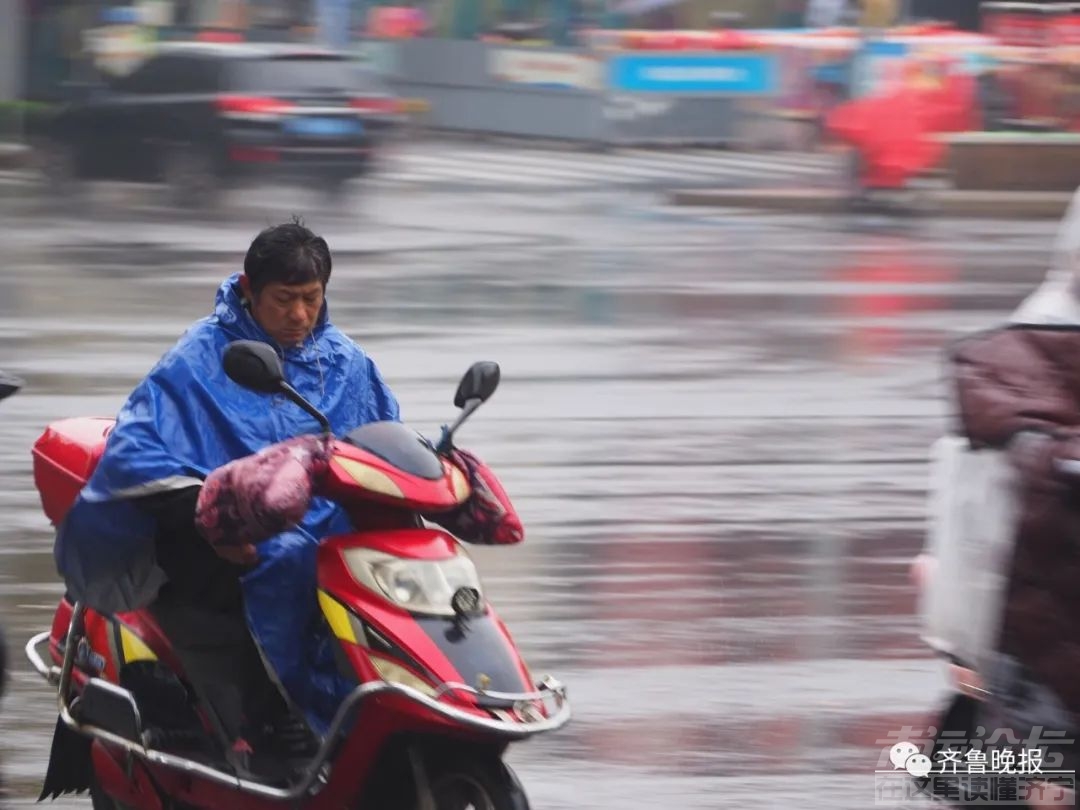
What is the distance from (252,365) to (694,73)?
23.0 m

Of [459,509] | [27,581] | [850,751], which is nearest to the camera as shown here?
[459,509]

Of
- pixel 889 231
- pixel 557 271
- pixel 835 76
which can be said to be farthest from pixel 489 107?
pixel 557 271

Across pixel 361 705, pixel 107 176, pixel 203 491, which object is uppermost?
pixel 203 491

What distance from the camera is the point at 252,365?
462cm

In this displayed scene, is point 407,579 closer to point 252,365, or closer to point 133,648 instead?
point 252,365

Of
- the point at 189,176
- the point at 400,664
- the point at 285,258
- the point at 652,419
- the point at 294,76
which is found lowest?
the point at 189,176

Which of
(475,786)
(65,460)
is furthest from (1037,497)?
(65,460)

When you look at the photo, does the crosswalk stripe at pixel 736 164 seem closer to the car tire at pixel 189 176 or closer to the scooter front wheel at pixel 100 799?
the car tire at pixel 189 176

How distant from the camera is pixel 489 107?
2873 centimetres

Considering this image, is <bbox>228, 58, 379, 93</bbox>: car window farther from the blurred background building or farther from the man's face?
the man's face

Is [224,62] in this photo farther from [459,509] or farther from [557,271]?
[459,509]

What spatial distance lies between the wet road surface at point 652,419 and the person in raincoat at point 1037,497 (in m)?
1.65

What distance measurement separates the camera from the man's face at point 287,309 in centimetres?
510

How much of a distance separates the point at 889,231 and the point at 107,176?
7.80m
